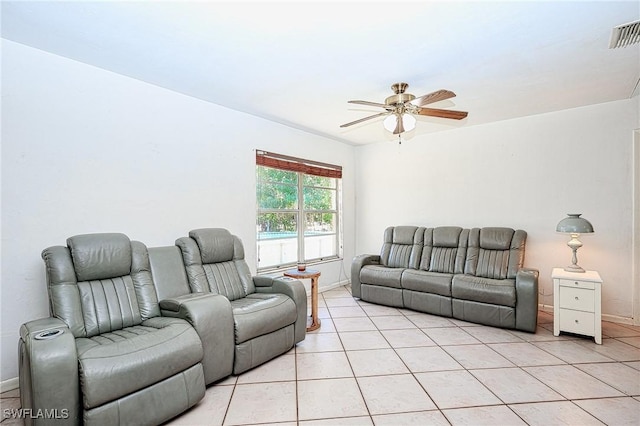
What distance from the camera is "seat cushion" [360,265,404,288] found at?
14.2ft

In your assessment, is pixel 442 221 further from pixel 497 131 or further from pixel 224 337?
pixel 224 337

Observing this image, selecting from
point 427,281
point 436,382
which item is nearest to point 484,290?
point 427,281

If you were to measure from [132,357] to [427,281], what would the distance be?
331 cm

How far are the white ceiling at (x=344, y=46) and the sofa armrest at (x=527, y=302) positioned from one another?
6.63 feet

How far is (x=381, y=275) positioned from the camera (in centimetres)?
444

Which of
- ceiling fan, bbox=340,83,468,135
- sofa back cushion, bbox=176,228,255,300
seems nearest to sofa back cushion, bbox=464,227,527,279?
ceiling fan, bbox=340,83,468,135

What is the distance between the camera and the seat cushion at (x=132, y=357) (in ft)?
5.67

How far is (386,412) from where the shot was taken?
2.10m

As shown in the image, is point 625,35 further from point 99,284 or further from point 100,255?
point 99,284

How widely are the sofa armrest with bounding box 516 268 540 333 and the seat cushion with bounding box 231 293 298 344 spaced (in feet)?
7.97

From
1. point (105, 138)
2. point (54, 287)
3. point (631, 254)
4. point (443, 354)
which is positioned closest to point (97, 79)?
point (105, 138)

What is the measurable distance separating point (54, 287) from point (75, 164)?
1.06 metres

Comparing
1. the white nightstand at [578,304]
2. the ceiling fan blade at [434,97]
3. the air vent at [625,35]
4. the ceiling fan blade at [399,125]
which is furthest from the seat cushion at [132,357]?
the air vent at [625,35]

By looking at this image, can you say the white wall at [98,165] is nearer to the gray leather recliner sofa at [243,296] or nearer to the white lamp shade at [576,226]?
the gray leather recliner sofa at [243,296]
